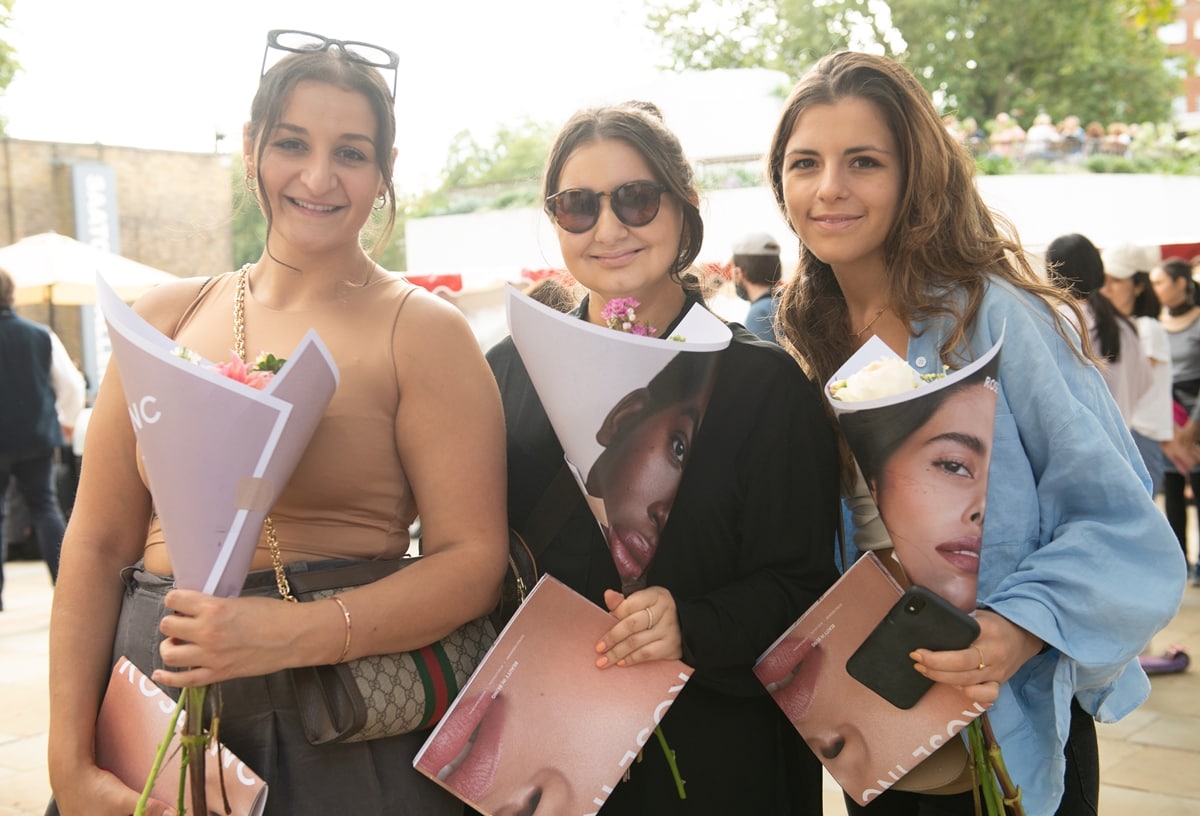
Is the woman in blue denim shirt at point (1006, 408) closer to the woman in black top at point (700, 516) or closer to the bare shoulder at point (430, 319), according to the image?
the woman in black top at point (700, 516)

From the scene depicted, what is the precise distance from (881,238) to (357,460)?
1.13m

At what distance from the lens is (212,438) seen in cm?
173

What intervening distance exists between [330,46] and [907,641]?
1449mm

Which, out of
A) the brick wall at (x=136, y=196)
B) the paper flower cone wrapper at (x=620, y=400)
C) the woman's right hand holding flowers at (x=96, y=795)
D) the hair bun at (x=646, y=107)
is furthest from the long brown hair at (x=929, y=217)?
the brick wall at (x=136, y=196)

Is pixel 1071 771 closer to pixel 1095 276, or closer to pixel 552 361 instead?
pixel 552 361

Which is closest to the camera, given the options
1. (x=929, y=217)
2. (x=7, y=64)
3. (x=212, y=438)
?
(x=212, y=438)

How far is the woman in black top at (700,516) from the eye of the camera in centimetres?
219

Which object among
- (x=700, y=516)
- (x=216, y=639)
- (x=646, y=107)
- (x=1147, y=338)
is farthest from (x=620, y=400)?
(x=1147, y=338)

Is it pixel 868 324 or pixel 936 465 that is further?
pixel 868 324

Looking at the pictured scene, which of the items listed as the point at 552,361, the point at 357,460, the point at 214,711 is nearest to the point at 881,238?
the point at 552,361

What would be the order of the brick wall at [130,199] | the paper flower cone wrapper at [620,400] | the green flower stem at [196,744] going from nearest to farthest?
the green flower stem at [196,744] → the paper flower cone wrapper at [620,400] → the brick wall at [130,199]

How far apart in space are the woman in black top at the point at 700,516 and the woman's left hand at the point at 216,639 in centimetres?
58

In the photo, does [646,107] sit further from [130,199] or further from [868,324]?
[130,199]

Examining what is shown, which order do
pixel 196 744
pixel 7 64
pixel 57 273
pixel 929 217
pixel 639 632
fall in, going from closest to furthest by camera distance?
pixel 196 744, pixel 639 632, pixel 929 217, pixel 57 273, pixel 7 64
